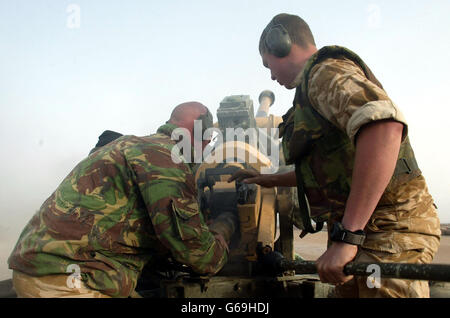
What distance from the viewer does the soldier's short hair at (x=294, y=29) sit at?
253cm

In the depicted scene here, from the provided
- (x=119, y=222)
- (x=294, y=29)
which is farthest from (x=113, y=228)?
(x=294, y=29)

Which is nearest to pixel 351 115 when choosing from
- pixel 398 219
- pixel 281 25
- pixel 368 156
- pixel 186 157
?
pixel 368 156

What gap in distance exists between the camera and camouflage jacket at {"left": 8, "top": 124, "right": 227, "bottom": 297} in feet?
8.50

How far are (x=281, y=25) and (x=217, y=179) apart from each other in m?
2.12

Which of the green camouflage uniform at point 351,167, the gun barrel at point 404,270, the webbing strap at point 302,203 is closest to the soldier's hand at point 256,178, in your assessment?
the webbing strap at point 302,203

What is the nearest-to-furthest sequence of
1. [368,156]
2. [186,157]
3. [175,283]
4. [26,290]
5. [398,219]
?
[368,156] → [398,219] → [26,290] → [175,283] → [186,157]

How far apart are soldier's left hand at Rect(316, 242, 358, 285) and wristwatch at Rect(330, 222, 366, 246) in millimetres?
28

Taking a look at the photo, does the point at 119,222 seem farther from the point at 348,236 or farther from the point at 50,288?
the point at 348,236

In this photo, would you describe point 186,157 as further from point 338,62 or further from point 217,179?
point 338,62

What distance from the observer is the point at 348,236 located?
1.68 metres

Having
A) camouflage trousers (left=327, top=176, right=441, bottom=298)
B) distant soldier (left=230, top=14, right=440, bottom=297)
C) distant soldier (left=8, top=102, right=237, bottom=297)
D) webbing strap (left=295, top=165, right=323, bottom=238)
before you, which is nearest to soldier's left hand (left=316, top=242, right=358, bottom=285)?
distant soldier (left=230, top=14, right=440, bottom=297)

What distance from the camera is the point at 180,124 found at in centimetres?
349

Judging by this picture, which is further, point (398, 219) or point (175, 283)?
point (175, 283)

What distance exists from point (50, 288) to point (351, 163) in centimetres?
203
